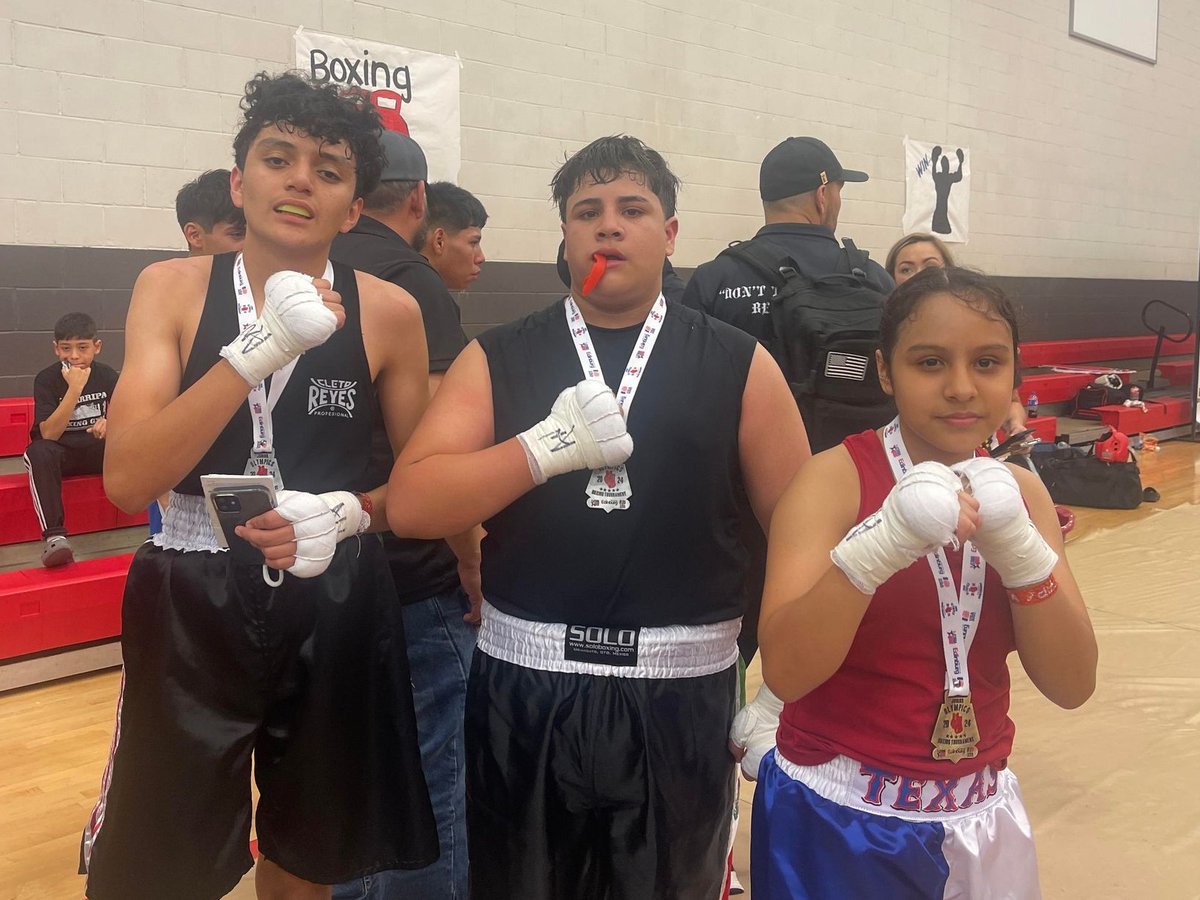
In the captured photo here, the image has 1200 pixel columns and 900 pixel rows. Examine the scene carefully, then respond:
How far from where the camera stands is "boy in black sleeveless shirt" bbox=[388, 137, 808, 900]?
1.46 m

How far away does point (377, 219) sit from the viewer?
2.21m

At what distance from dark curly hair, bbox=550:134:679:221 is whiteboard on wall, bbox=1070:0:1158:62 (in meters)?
10.0

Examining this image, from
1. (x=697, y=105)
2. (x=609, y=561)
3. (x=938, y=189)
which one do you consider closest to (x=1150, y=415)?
(x=938, y=189)

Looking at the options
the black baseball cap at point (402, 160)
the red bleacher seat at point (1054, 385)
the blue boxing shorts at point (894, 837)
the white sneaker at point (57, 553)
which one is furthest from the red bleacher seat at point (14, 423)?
the red bleacher seat at point (1054, 385)

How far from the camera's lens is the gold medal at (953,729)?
1.31 meters

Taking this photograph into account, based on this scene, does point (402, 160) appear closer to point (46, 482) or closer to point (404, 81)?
point (46, 482)

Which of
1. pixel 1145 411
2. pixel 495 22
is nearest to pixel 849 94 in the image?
pixel 495 22

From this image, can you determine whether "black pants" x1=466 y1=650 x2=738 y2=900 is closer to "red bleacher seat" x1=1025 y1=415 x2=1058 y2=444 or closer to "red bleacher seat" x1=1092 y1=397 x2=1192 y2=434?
"red bleacher seat" x1=1025 y1=415 x2=1058 y2=444

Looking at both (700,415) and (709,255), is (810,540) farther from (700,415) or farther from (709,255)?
(709,255)

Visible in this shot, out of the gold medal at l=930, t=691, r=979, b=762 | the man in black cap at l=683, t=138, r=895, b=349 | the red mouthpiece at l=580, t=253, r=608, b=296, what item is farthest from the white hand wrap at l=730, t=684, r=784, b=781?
the man in black cap at l=683, t=138, r=895, b=349

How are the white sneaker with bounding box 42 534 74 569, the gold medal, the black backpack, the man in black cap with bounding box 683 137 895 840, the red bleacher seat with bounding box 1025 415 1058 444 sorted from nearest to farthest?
the gold medal
the black backpack
the man in black cap with bounding box 683 137 895 840
the white sneaker with bounding box 42 534 74 569
the red bleacher seat with bounding box 1025 415 1058 444

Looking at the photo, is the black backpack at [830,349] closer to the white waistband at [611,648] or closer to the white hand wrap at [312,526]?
the white waistband at [611,648]

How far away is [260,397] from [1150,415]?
375 inches

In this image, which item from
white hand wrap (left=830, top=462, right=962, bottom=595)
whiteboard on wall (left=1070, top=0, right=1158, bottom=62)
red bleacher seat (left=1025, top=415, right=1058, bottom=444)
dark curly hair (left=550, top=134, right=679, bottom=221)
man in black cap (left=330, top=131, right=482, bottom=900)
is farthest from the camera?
whiteboard on wall (left=1070, top=0, right=1158, bottom=62)
